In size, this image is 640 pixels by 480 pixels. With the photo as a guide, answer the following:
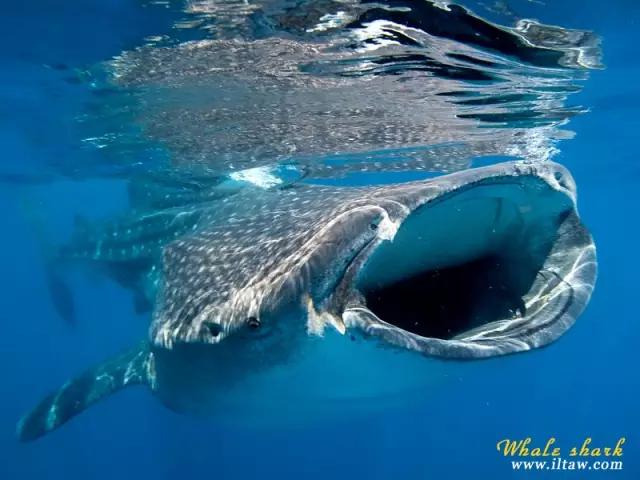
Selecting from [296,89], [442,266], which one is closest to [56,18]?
[296,89]

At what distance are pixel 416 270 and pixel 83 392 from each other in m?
4.57

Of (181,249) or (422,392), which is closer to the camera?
(422,392)

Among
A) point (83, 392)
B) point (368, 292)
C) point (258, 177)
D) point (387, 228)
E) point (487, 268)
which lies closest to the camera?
point (387, 228)

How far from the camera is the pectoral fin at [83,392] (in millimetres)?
6414

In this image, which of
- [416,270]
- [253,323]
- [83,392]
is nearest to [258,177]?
[83,392]

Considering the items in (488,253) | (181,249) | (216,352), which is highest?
(488,253)

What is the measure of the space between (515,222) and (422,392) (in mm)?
1335

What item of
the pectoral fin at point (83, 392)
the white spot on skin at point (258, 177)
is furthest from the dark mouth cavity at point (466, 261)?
the white spot on skin at point (258, 177)

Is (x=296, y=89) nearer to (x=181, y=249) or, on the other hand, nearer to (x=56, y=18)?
(x=56, y=18)

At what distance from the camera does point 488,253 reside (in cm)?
427

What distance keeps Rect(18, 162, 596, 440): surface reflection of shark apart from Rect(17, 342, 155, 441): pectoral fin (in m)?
1.38

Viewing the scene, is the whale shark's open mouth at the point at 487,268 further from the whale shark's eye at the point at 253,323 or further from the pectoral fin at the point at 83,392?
the pectoral fin at the point at 83,392

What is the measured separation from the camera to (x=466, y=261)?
14.2ft

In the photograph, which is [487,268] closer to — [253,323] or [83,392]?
[253,323]
